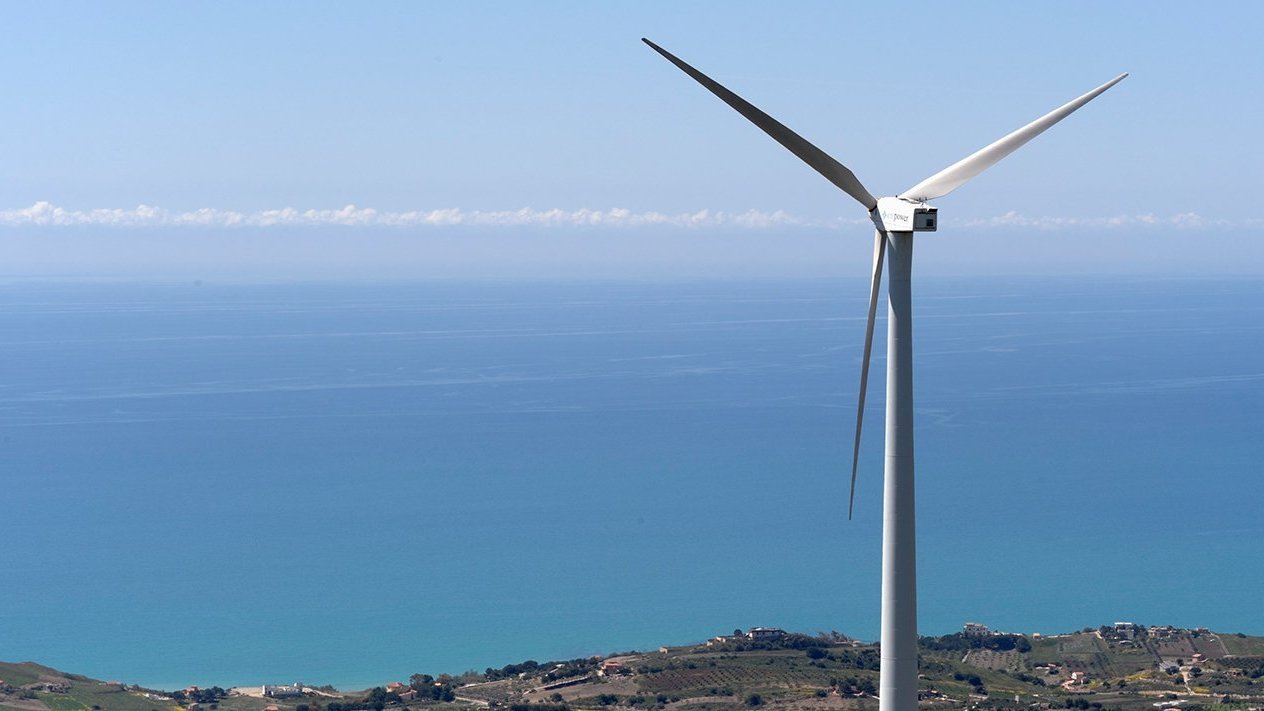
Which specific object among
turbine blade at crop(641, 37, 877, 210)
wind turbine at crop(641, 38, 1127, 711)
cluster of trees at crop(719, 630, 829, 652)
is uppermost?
turbine blade at crop(641, 37, 877, 210)

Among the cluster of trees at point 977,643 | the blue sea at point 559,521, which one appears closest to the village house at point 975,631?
the cluster of trees at point 977,643

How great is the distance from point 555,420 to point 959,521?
62.8 meters

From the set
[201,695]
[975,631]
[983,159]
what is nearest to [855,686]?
[975,631]

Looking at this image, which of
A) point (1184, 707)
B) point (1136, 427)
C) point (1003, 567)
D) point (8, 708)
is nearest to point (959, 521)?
point (1003, 567)

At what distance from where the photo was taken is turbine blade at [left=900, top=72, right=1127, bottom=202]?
21.2 meters

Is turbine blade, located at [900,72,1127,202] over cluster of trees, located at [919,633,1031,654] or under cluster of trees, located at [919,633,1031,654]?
over

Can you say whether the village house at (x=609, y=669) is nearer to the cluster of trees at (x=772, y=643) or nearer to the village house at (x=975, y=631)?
the cluster of trees at (x=772, y=643)

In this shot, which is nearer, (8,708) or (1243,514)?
(8,708)

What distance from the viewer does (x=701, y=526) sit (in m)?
122

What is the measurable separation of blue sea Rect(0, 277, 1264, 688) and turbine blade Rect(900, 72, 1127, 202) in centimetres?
6232

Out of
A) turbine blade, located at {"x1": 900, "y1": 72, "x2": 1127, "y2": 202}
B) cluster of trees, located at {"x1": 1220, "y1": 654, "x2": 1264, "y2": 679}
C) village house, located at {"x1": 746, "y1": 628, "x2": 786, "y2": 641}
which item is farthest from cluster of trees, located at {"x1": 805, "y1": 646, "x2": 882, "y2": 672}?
turbine blade, located at {"x1": 900, "y1": 72, "x2": 1127, "y2": 202}

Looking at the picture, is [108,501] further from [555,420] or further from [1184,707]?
[1184,707]

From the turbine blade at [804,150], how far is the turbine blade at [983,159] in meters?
0.84

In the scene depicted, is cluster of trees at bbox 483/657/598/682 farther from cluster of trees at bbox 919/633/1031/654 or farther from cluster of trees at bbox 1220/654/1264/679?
cluster of trees at bbox 1220/654/1264/679
